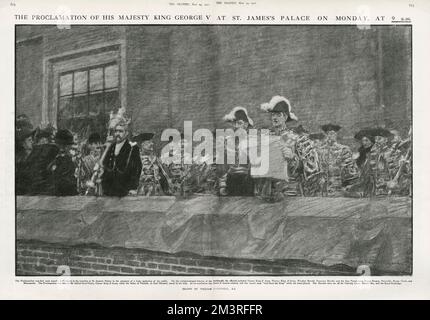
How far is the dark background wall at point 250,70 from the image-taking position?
14.1ft

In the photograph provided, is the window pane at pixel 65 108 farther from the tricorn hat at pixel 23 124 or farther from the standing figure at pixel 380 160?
the standing figure at pixel 380 160

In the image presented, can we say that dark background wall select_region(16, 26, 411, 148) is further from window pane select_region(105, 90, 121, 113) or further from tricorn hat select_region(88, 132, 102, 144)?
tricorn hat select_region(88, 132, 102, 144)

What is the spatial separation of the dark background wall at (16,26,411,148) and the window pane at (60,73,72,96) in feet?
0.72

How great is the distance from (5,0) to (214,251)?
2602mm

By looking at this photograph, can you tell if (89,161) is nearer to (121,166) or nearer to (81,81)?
(121,166)

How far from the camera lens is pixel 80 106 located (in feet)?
14.5

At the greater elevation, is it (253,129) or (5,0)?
(5,0)

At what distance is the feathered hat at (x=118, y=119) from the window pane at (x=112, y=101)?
29 mm

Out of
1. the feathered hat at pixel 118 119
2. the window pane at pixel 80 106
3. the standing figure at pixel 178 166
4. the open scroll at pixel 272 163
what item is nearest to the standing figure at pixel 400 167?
the open scroll at pixel 272 163

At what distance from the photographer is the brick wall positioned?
14.1ft

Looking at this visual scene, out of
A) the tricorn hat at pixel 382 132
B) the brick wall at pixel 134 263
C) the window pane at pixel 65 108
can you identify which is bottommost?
the brick wall at pixel 134 263

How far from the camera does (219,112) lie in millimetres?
4328
